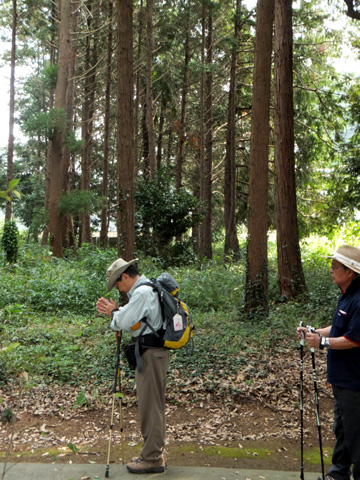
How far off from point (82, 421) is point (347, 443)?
3907 mm

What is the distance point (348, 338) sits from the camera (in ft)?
13.3

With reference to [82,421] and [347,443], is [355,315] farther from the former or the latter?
[82,421]

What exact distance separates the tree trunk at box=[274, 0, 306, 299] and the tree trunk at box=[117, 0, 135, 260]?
12.8 ft

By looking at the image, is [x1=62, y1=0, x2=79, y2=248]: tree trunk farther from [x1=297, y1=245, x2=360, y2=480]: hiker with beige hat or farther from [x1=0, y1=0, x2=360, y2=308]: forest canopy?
[x1=297, y1=245, x2=360, y2=480]: hiker with beige hat

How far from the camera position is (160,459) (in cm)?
526

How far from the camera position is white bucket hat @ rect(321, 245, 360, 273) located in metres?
4.23

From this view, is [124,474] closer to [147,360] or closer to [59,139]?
[147,360]

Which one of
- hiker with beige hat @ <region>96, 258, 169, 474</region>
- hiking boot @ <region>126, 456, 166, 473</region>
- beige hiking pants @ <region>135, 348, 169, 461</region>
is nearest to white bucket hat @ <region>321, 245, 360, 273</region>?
hiker with beige hat @ <region>96, 258, 169, 474</region>

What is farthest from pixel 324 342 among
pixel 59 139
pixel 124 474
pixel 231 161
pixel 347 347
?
pixel 231 161

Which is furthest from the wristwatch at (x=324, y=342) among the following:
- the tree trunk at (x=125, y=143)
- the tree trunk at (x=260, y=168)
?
the tree trunk at (x=125, y=143)

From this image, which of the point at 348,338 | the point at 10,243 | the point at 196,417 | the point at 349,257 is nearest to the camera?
the point at 348,338

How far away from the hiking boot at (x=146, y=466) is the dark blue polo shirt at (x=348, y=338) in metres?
2.02

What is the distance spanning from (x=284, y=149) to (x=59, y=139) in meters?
10.8

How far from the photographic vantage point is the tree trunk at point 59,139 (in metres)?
20.6
